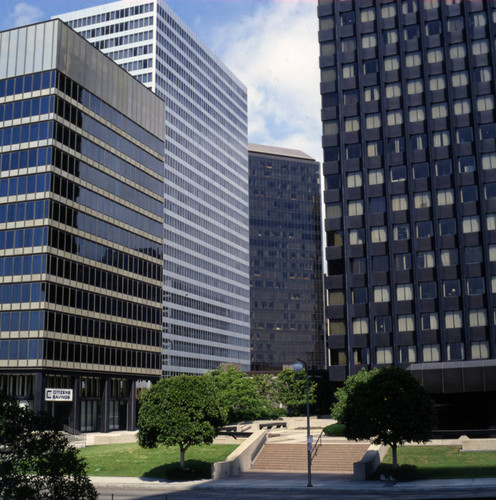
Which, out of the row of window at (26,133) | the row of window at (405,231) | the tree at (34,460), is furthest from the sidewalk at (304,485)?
the row of window at (26,133)

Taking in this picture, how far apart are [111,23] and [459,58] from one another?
10080 centimetres

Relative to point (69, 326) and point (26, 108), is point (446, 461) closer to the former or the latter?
point (69, 326)

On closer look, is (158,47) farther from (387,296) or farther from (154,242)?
(387,296)

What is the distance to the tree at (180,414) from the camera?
51.2 metres

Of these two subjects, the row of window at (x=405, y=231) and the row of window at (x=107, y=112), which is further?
the row of window at (x=405, y=231)

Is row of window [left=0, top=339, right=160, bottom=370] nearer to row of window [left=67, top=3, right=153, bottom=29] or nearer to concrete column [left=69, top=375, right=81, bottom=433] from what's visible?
concrete column [left=69, top=375, right=81, bottom=433]

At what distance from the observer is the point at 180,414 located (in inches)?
2026

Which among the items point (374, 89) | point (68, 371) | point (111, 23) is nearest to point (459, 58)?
point (374, 89)

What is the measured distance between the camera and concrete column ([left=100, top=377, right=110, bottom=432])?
91875 millimetres

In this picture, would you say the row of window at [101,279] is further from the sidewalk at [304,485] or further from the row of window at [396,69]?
the row of window at [396,69]

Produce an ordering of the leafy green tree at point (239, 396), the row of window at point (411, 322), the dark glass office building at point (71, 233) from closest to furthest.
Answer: the dark glass office building at point (71, 233)
the leafy green tree at point (239, 396)
the row of window at point (411, 322)

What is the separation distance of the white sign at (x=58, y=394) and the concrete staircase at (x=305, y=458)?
30.7 meters

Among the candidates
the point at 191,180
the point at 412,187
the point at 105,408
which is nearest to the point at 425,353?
the point at 412,187

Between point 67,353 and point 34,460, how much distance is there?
62.6 meters
